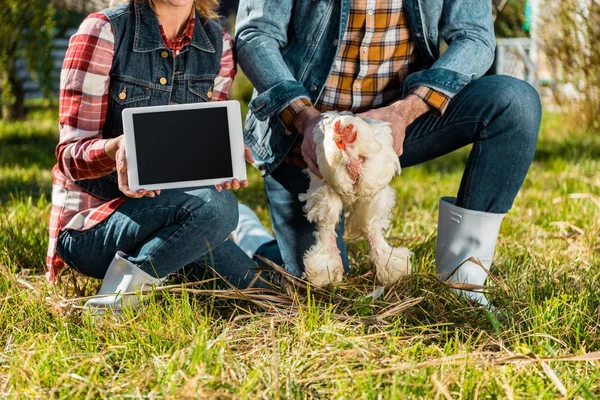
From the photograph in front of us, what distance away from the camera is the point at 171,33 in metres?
2.12

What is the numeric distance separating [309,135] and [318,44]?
1.60ft

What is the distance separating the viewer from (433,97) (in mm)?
2139

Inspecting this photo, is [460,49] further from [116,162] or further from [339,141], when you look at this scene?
[116,162]

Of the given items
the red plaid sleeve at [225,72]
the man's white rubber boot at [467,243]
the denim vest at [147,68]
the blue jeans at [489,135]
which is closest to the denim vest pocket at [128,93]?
the denim vest at [147,68]

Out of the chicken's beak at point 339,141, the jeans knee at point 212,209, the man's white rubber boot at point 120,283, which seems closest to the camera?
the chicken's beak at point 339,141

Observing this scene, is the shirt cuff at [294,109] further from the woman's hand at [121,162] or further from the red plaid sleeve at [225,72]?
the woman's hand at [121,162]

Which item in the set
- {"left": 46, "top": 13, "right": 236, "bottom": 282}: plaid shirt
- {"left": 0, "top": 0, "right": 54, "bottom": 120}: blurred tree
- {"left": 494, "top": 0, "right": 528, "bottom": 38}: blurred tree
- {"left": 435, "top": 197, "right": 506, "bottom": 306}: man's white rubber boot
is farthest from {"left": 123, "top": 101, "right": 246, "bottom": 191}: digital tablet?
{"left": 0, "top": 0, "right": 54, "bottom": 120}: blurred tree

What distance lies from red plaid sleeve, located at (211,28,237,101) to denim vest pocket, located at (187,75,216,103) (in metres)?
0.03

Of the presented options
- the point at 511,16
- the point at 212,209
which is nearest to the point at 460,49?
the point at 212,209

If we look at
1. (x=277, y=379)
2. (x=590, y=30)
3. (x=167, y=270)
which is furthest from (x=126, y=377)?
(x=590, y=30)

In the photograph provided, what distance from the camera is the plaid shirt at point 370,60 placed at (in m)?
2.25

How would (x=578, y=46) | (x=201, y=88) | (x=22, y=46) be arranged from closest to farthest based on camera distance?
(x=201, y=88) → (x=578, y=46) → (x=22, y=46)

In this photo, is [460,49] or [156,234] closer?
[156,234]

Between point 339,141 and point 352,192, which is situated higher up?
point 339,141
